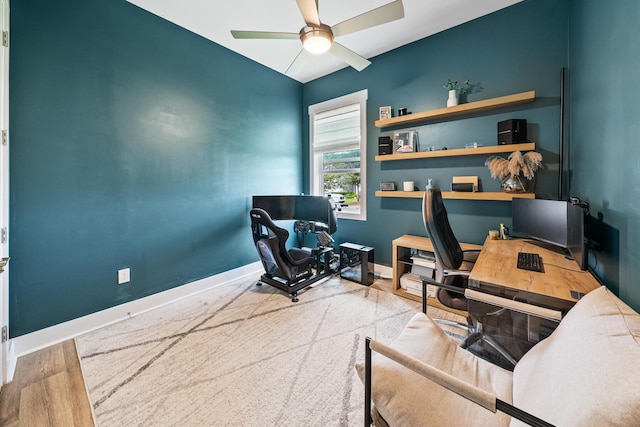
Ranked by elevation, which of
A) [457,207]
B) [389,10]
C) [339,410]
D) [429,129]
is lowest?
[339,410]

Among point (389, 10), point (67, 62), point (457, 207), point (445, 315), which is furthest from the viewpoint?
point (457, 207)

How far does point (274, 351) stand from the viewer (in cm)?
197

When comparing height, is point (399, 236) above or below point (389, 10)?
below

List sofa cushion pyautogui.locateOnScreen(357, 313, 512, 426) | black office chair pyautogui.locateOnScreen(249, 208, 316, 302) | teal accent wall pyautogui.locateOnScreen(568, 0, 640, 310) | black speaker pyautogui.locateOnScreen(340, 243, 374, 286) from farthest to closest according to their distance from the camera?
black speaker pyautogui.locateOnScreen(340, 243, 374, 286) < black office chair pyautogui.locateOnScreen(249, 208, 316, 302) < teal accent wall pyautogui.locateOnScreen(568, 0, 640, 310) < sofa cushion pyautogui.locateOnScreen(357, 313, 512, 426)

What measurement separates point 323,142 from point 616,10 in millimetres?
3123

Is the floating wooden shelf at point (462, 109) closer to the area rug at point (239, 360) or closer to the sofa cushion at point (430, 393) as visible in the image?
the area rug at point (239, 360)

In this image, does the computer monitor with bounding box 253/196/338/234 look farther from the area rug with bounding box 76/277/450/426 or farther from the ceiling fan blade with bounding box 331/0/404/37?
the ceiling fan blade with bounding box 331/0/404/37

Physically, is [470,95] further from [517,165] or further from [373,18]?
[373,18]

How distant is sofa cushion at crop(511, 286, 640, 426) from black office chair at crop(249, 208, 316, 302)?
6.94 ft

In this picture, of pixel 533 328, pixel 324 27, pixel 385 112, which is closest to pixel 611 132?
pixel 533 328

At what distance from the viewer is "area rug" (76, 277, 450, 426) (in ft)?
4.75

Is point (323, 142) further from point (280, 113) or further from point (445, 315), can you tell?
point (445, 315)

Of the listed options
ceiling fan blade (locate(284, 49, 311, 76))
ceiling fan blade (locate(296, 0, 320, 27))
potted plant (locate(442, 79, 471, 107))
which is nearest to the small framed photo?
potted plant (locate(442, 79, 471, 107))

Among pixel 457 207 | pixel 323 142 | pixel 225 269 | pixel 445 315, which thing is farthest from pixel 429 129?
pixel 225 269
